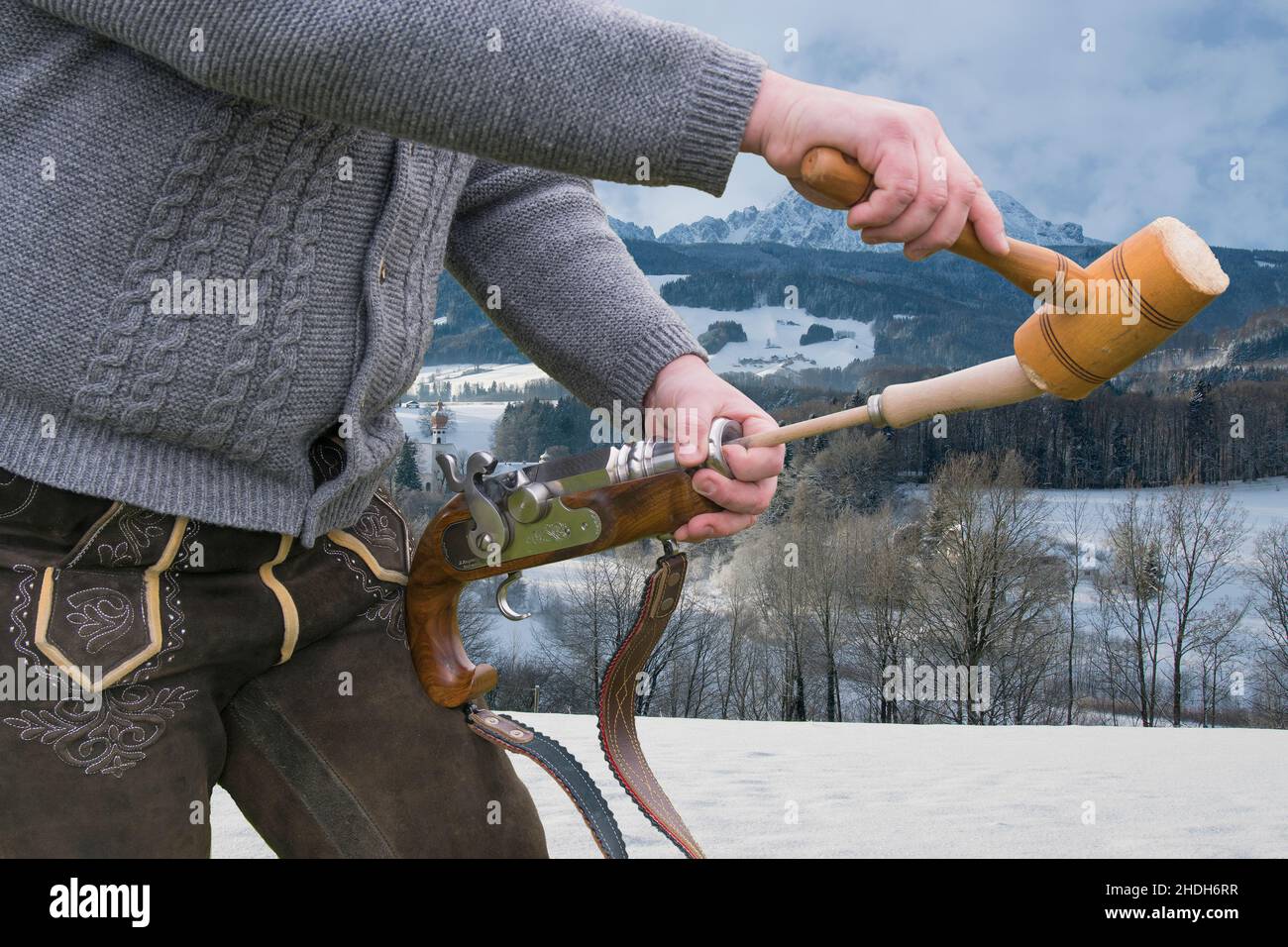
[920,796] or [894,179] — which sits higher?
[894,179]

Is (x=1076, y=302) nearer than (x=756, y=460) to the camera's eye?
Yes

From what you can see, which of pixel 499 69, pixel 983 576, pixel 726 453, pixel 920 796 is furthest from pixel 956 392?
pixel 983 576

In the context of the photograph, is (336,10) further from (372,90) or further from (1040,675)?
(1040,675)

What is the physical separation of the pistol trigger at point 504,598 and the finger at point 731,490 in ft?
1.94

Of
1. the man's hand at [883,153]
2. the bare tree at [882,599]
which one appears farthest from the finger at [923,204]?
the bare tree at [882,599]

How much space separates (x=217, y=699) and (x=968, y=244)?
1.44 m

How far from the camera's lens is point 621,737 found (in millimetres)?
2416

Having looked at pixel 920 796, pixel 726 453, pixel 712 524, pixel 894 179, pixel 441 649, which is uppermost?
pixel 894 179

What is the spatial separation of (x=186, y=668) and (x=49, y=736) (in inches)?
8.6

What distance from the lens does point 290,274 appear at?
1791mm

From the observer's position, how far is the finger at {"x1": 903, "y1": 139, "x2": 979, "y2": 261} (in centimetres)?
139

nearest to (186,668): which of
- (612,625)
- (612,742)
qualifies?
(612,742)

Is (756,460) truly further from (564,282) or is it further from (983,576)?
(983,576)

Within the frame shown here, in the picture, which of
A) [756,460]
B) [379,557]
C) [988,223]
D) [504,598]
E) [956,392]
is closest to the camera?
[988,223]
